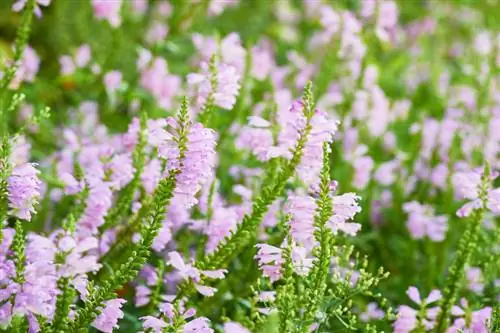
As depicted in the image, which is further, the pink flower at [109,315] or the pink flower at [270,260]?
the pink flower at [270,260]

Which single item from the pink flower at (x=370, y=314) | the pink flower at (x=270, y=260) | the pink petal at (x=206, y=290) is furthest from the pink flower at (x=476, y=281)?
the pink petal at (x=206, y=290)

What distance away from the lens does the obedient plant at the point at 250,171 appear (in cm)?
182

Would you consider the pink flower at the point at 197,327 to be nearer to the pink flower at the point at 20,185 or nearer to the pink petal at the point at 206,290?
the pink petal at the point at 206,290

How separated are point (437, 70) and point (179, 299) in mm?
3016

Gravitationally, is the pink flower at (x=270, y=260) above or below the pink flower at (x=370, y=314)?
below

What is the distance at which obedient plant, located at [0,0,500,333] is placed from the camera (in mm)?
1818

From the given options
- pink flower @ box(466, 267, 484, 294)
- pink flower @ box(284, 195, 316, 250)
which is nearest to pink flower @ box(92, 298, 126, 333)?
pink flower @ box(284, 195, 316, 250)

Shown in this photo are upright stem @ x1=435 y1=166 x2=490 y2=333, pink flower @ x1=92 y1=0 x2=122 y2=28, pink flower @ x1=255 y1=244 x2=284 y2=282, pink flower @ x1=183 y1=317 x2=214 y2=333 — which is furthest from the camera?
pink flower @ x1=92 y1=0 x2=122 y2=28

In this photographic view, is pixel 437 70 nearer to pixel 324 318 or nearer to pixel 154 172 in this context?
pixel 154 172

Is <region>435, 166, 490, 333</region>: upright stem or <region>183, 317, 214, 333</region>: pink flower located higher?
<region>435, 166, 490, 333</region>: upright stem

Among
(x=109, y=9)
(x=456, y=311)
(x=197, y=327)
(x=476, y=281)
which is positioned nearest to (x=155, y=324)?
(x=197, y=327)

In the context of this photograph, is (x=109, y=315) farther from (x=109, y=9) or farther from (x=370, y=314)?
(x=109, y=9)

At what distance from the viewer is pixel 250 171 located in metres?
3.03

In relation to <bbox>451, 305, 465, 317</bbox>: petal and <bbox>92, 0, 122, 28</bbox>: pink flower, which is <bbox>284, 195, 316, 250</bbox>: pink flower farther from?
<bbox>92, 0, 122, 28</bbox>: pink flower
